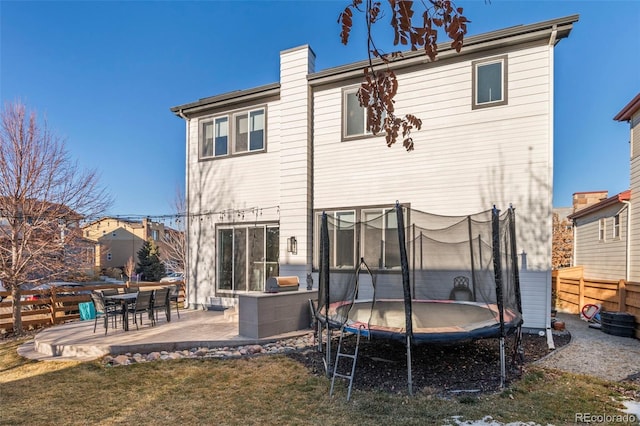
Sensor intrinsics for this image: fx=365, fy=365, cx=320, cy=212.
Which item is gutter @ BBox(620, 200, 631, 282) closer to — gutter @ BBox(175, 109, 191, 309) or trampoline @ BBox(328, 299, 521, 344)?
trampoline @ BBox(328, 299, 521, 344)

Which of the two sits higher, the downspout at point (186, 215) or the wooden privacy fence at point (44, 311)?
the downspout at point (186, 215)

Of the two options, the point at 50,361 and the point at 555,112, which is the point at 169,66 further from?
the point at 555,112

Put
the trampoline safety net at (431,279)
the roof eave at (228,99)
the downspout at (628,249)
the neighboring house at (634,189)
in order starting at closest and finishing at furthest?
the trampoline safety net at (431,279)
the roof eave at (228,99)
the neighboring house at (634,189)
the downspout at (628,249)

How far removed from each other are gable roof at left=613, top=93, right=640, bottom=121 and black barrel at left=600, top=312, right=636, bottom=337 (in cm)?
653

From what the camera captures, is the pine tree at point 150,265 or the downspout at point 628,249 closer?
the downspout at point 628,249

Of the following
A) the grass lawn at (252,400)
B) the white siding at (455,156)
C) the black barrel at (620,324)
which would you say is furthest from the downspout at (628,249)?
the grass lawn at (252,400)

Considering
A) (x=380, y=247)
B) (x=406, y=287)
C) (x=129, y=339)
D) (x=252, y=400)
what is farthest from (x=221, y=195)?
(x=406, y=287)

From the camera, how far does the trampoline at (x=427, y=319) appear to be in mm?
4574

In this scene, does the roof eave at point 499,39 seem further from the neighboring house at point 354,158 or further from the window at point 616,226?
the window at point 616,226

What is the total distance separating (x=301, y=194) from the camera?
912 cm

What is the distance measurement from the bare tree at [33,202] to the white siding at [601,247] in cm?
1571

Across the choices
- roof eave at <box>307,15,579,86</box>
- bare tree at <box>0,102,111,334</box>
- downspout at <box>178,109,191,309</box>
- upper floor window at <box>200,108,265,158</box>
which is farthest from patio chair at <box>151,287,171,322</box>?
roof eave at <box>307,15,579,86</box>

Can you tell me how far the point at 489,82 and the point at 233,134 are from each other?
21.5ft

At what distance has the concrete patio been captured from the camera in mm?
6164
